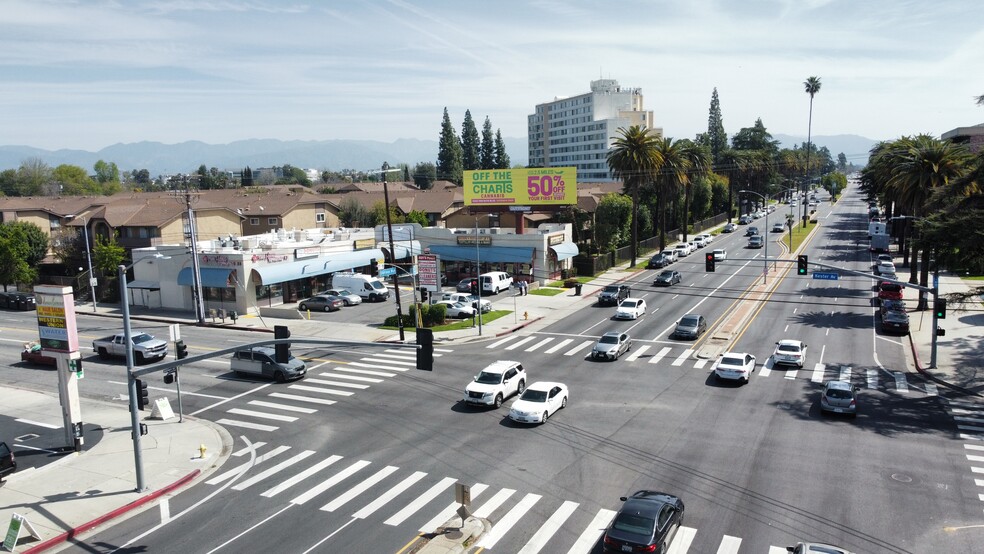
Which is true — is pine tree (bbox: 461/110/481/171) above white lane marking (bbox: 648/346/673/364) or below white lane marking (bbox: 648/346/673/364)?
above

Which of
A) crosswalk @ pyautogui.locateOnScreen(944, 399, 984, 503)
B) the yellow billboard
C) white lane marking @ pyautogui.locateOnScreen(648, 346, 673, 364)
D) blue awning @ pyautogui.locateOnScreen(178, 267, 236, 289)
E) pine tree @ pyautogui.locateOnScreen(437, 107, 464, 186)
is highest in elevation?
pine tree @ pyautogui.locateOnScreen(437, 107, 464, 186)

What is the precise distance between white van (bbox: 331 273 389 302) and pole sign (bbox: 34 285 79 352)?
34.1m

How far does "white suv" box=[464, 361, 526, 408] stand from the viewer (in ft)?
95.3

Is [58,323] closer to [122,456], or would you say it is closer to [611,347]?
[122,456]

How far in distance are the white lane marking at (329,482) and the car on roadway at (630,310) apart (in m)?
30.1

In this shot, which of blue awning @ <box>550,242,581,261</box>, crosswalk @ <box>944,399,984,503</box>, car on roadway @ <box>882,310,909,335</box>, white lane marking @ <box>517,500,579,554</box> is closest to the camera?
white lane marking @ <box>517,500,579,554</box>

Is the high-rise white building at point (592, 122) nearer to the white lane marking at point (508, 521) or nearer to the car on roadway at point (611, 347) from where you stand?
the car on roadway at point (611, 347)

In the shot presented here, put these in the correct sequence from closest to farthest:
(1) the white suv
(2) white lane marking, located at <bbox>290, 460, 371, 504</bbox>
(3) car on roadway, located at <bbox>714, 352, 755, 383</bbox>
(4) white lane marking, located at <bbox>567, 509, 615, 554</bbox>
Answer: (4) white lane marking, located at <bbox>567, 509, 615, 554</bbox>
(2) white lane marking, located at <bbox>290, 460, 371, 504</bbox>
(1) the white suv
(3) car on roadway, located at <bbox>714, 352, 755, 383</bbox>

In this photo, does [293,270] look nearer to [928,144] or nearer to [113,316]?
[113,316]

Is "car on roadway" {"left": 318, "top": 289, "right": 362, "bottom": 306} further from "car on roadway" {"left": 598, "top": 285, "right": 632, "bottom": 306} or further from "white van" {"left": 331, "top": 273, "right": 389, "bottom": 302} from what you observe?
"car on roadway" {"left": 598, "top": 285, "right": 632, "bottom": 306}

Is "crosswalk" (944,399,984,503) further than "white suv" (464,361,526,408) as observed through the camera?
No

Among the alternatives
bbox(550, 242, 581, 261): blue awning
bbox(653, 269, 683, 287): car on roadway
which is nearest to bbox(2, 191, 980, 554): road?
bbox(653, 269, 683, 287): car on roadway

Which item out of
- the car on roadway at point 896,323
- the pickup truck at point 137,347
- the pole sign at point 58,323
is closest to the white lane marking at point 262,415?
the pole sign at point 58,323

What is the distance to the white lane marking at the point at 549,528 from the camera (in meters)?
17.0
